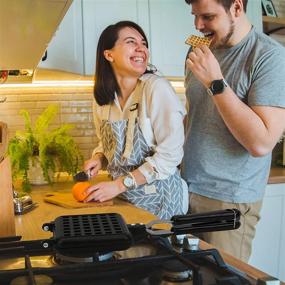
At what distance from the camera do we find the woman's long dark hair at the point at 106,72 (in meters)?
1.51

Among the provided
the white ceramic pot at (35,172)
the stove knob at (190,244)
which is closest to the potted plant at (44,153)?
the white ceramic pot at (35,172)

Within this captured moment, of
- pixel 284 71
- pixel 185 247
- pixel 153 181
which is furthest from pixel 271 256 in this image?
pixel 185 247

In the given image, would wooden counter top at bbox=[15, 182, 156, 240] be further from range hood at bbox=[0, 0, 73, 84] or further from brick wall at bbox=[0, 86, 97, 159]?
brick wall at bbox=[0, 86, 97, 159]

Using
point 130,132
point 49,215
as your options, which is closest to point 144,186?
point 130,132

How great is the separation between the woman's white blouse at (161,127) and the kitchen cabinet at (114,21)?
0.76 m

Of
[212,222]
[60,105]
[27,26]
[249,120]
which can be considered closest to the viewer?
[212,222]

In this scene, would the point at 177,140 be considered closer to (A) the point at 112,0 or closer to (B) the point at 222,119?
(B) the point at 222,119

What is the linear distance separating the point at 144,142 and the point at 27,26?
61 centimetres

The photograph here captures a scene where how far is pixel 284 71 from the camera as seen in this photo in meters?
1.22

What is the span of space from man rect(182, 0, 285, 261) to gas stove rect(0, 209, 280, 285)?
0.52 meters

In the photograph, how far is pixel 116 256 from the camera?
0.71 m

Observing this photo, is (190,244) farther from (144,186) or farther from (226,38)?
(226,38)

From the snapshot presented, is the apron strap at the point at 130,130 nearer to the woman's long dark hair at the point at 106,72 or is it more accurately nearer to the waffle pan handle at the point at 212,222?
the woman's long dark hair at the point at 106,72

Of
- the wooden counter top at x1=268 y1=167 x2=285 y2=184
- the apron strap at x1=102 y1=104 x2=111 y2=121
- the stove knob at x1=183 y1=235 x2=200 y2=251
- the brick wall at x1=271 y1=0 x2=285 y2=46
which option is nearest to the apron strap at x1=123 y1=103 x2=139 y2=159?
the apron strap at x1=102 y1=104 x2=111 y2=121
